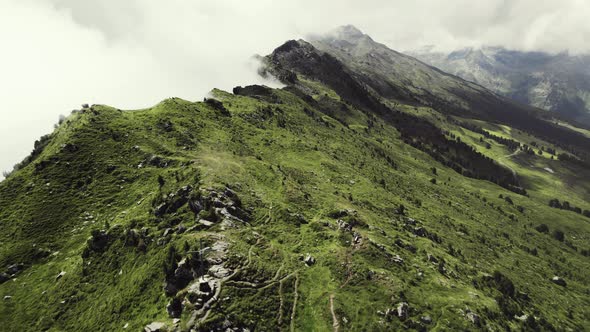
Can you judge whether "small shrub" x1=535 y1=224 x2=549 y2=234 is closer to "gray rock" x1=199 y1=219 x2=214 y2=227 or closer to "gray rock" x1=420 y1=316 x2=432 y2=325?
"gray rock" x1=420 y1=316 x2=432 y2=325

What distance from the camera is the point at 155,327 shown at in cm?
6294

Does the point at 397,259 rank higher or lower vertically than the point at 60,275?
lower

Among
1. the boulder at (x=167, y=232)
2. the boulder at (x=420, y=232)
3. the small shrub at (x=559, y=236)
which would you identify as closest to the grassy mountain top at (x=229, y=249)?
the boulder at (x=167, y=232)

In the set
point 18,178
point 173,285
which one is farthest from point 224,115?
point 173,285

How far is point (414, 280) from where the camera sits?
284 ft

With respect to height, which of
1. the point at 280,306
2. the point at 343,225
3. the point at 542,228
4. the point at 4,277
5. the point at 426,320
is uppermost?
the point at 4,277

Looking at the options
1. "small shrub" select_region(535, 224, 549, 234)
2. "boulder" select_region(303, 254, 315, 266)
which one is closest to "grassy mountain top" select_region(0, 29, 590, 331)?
"boulder" select_region(303, 254, 315, 266)

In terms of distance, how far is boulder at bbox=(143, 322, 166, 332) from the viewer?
6246cm

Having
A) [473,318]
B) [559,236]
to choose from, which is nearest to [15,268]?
[473,318]

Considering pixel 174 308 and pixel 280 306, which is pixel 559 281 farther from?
pixel 174 308

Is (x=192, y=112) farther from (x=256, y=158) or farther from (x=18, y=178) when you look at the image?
(x=18, y=178)

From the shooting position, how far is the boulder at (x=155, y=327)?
62.5 m

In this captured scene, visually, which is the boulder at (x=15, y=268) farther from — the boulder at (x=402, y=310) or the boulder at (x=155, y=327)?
the boulder at (x=402, y=310)

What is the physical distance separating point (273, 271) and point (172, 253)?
72.8 ft
